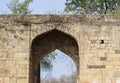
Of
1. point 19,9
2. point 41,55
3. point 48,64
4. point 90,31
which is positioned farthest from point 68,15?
point 48,64

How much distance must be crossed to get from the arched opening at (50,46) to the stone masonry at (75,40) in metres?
0.60

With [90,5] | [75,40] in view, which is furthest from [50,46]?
[90,5]

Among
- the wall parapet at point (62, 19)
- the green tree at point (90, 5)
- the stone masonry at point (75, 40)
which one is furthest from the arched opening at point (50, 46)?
the green tree at point (90, 5)

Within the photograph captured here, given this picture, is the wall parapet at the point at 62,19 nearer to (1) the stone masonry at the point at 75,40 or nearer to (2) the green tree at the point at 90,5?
(1) the stone masonry at the point at 75,40

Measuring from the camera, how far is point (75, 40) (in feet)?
40.9

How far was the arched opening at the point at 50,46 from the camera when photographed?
13.0 m

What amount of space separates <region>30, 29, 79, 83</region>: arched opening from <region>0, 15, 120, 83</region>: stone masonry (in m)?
0.60

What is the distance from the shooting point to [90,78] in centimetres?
1195

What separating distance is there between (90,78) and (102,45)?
3.25ft

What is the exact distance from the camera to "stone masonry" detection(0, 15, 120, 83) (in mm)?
12008

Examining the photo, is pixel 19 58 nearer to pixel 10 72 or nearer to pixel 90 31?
pixel 10 72

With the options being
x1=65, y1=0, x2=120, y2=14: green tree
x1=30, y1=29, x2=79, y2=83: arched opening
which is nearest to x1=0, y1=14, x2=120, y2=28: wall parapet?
x1=30, y1=29, x2=79, y2=83: arched opening

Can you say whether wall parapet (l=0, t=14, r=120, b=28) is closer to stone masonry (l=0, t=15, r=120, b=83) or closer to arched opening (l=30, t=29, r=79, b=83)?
stone masonry (l=0, t=15, r=120, b=83)

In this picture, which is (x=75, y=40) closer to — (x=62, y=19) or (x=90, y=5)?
(x=62, y=19)
